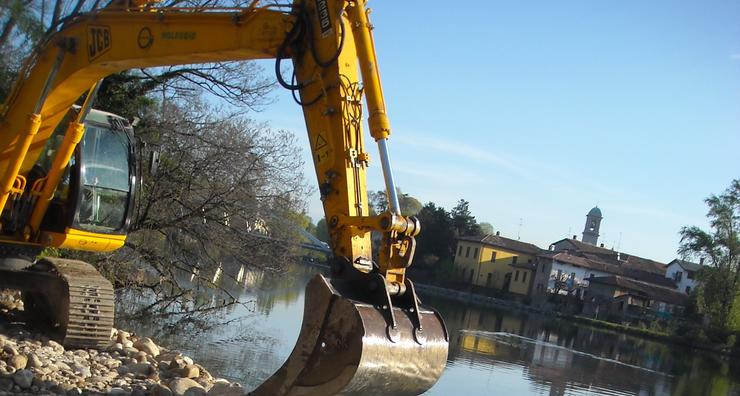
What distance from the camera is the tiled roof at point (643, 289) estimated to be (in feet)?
251

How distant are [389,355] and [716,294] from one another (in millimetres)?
60924

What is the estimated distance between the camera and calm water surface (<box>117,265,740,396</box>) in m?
17.4

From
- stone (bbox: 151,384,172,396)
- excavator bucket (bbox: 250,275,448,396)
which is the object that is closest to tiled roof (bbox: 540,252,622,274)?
stone (bbox: 151,384,172,396)

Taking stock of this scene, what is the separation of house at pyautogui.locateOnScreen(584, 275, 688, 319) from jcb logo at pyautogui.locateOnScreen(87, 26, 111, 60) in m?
67.5

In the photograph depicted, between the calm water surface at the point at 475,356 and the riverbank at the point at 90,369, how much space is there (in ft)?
7.89

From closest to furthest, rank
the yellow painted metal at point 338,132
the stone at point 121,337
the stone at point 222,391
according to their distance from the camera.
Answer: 1. the yellow painted metal at point 338,132
2. the stone at point 222,391
3. the stone at point 121,337

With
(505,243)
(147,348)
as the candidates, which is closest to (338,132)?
(147,348)

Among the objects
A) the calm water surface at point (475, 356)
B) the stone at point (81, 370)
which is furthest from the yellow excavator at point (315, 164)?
the calm water surface at point (475, 356)

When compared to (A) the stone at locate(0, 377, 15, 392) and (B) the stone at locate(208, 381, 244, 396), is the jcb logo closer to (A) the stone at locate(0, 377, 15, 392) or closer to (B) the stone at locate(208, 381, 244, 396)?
(A) the stone at locate(0, 377, 15, 392)

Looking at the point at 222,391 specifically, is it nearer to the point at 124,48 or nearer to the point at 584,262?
the point at 124,48

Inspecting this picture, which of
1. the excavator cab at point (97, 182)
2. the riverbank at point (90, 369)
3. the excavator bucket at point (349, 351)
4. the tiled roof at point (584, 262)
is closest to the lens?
the excavator bucket at point (349, 351)

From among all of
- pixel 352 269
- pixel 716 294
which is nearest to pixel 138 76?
pixel 352 269

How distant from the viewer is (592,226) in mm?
140375

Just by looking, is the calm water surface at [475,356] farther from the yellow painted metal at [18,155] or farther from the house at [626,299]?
the house at [626,299]
